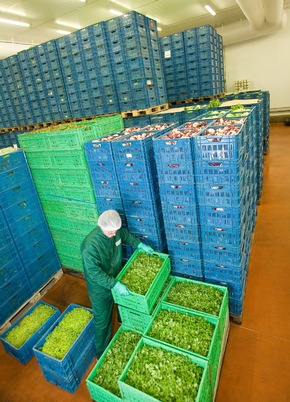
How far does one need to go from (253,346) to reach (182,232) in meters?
1.68

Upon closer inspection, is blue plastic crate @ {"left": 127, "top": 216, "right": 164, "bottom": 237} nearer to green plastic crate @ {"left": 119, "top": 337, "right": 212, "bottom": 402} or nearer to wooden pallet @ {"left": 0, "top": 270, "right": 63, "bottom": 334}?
green plastic crate @ {"left": 119, "top": 337, "right": 212, "bottom": 402}

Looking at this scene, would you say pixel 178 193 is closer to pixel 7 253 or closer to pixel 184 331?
pixel 184 331

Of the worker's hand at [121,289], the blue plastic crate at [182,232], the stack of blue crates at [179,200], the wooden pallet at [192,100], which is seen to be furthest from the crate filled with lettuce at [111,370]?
the wooden pallet at [192,100]

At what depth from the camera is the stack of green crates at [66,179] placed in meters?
3.97

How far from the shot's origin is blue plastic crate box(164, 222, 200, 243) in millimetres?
3246

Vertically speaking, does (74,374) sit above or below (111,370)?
below

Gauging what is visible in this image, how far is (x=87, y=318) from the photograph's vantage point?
3.43 metres

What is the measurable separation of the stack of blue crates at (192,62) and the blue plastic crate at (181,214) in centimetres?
771

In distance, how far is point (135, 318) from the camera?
303 cm

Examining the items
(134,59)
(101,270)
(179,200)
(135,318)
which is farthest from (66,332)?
(134,59)

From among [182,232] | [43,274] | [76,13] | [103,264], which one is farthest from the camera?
[76,13]

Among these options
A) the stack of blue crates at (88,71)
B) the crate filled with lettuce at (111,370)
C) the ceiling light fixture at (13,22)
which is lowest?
the crate filled with lettuce at (111,370)

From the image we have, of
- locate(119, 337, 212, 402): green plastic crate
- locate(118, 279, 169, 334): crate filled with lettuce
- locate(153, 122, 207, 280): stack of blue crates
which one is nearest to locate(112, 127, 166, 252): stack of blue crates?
locate(153, 122, 207, 280): stack of blue crates

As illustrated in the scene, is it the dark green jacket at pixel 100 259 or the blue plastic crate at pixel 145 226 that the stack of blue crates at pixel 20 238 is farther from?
the blue plastic crate at pixel 145 226
